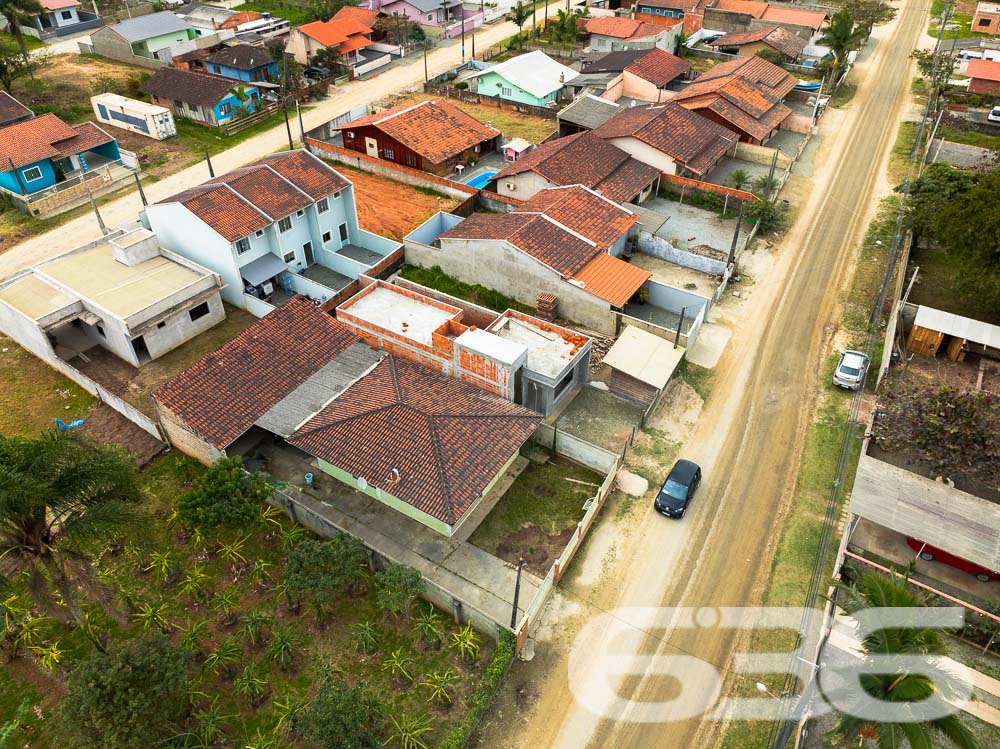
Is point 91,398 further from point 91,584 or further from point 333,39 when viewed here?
point 333,39

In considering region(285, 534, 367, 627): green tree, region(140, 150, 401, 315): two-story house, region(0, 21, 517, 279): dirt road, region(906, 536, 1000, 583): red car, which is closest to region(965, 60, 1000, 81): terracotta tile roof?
region(0, 21, 517, 279): dirt road

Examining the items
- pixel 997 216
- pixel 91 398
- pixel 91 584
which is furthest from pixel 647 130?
pixel 91 584

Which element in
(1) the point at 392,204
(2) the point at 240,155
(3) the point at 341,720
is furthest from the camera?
→ (2) the point at 240,155

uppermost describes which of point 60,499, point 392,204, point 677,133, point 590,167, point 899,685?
point 60,499

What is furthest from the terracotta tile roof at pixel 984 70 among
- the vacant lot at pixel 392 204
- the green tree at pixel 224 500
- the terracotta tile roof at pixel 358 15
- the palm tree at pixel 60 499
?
the palm tree at pixel 60 499

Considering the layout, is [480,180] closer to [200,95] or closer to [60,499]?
[200,95]

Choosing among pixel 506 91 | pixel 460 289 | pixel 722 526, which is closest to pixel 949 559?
pixel 722 526
